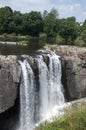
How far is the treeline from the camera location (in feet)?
218

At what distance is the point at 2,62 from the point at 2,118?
3.66 m

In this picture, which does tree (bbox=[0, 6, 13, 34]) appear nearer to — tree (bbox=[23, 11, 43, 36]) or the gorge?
tree (bbox=[23, 11, 43, 36])

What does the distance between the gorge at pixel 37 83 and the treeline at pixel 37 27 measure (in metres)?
36.8

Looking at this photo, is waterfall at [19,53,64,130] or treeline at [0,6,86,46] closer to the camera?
waterfall at [19,53,64,130]

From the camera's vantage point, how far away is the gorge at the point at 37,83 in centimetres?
1992

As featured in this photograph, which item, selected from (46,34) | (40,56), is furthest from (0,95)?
(46,34)

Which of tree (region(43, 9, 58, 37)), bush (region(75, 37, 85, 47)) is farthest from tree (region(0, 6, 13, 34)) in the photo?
bush (region(75, 37, 85, 47))

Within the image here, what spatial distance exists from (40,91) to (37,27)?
5074 centimetres

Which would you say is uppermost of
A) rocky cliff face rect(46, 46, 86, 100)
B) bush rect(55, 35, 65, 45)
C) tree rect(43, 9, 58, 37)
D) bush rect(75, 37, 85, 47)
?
rocky cliff face rect(46, 46, 86, 100)

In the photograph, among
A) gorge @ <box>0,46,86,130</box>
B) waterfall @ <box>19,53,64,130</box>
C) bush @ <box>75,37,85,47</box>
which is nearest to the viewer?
gorge @ <box>0,46,86,130</box>

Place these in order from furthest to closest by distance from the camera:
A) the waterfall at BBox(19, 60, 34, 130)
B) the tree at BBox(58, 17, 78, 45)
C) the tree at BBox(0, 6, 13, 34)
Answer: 1. the tree at BBox(0, 6, 13, 34)
2. the tree at BBox(58, 17, 78, 45)
3. the waterfall at BBox(19, 60, 34, 130)

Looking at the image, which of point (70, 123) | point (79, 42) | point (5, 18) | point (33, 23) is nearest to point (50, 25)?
point (33, 23)

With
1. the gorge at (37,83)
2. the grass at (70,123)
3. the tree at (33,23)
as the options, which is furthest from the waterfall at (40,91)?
the tree at (33,23)

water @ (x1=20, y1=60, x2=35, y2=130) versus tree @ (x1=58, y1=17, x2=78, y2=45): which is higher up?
water @ (x1=20, y1=60, x2=35, y2=130)
